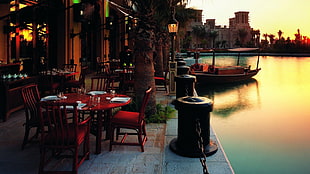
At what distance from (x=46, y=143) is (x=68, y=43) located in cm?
967

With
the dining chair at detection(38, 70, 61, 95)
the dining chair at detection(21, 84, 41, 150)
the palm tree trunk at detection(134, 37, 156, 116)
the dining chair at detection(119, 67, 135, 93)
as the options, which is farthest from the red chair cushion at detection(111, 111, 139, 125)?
the dining chair at detection(119, 67, 135, 93)

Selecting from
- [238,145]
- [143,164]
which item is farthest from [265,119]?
[143,164]

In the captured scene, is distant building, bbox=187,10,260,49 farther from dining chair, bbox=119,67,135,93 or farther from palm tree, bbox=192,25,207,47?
dining chair, bbox=119,67,135,93

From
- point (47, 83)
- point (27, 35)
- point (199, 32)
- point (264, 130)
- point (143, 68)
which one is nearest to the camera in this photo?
point (143, 68)

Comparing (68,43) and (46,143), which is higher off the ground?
(68,43)

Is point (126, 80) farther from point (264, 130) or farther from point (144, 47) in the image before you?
point (264, 130)

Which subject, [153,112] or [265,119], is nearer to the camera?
[153,112]

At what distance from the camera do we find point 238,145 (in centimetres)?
729

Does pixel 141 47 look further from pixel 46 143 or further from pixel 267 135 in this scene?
pixel 267 135

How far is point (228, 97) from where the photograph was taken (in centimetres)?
1510

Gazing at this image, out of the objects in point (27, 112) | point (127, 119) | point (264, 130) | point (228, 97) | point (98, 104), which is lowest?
point (264, 130)

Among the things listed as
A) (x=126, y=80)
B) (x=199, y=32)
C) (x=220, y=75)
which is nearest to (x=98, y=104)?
(x=126, y=80)

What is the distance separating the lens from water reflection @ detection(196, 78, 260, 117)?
11.9 meters

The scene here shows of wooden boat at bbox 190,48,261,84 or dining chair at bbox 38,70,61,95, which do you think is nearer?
dining chair at bbox 38,70,61,95
